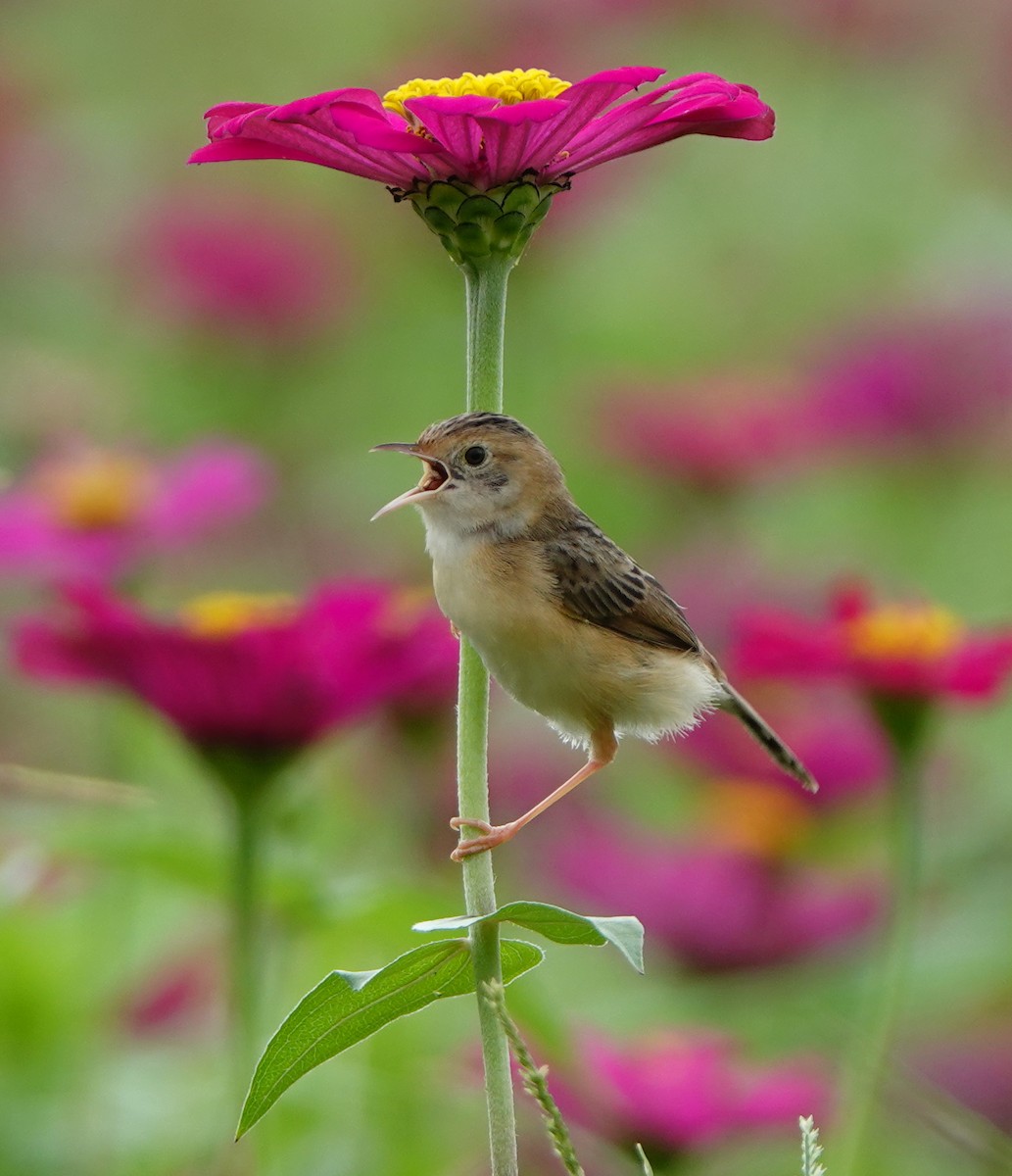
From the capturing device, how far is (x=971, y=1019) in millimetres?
2801

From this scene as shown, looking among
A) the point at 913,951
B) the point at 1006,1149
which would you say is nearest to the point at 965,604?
the point at 913,951

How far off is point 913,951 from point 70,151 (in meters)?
4.15

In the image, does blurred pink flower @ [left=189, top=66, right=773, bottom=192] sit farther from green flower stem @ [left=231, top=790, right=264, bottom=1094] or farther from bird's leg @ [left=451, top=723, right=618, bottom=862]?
green flower stem @ [left=231, top=790, right=264, bottom=1094]

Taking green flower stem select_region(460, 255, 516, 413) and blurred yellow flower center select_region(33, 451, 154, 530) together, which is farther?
blurred yellow flower center select_region(33, 451, 154, 530)

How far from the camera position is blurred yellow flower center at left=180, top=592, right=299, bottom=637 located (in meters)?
1.59

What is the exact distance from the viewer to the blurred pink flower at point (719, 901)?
2.47 metres

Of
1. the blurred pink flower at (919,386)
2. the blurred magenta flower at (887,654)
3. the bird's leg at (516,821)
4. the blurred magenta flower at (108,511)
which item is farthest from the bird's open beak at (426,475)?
the blurred pink flower at (919,386)

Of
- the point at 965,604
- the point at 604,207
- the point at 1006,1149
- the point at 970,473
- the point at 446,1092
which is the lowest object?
the point at 1006,1149

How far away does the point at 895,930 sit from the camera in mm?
1771

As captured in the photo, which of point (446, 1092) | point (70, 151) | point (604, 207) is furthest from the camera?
point (70, 151)

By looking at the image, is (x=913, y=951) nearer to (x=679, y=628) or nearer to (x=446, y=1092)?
(x=446, y=1092)

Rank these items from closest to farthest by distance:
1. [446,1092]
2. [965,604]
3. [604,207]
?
[446,1092], [965,604], [604,207]

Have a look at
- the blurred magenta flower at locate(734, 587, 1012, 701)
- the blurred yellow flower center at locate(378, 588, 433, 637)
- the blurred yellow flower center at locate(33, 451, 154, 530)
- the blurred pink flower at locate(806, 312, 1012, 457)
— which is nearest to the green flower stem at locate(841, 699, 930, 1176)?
the blurred magenta flower at locate(734, 587, 1012, 701)

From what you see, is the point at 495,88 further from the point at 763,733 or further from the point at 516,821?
the point at 763,733
